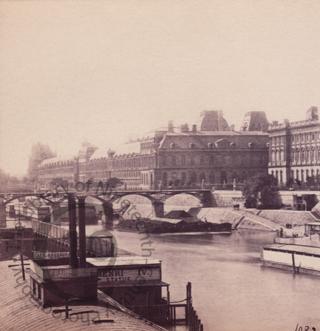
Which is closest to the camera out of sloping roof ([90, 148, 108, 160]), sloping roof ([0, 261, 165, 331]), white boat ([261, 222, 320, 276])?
sloping roof ([0, 261, 165, 331])

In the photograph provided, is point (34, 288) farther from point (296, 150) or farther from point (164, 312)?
point (296, 150)

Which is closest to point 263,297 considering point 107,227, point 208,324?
point 208,324

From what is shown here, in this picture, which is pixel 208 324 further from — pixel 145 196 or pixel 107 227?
pixel 145 196

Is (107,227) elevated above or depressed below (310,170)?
below

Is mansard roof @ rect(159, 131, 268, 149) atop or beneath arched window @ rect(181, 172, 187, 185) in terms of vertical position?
atop

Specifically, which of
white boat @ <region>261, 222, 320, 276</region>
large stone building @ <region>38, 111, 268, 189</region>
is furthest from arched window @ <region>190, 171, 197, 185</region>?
white boat @ <region>261, 222, 320, 276</region>

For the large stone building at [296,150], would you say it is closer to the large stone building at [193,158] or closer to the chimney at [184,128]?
the large stone building at [193,158]

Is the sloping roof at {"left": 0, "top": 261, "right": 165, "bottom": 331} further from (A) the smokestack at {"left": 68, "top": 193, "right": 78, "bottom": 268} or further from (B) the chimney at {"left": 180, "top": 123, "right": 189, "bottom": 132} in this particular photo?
(B) the chimney at {"left": 180, "top": 123, "right": 189, "bottom": 132}

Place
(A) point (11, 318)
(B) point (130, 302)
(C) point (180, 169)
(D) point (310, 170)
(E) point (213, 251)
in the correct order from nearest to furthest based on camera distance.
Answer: (A) point (11, 318) → (B) point (130, 302) → (E) point (213, 251) → (D) point (310, 170) → (C) point (180, 169)
